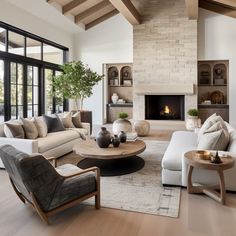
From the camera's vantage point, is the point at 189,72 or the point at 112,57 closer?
the point at 189,72

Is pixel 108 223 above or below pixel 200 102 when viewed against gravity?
below

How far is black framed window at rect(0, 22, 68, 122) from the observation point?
647 cm

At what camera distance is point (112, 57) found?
31.7ft

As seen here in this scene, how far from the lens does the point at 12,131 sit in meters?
4.39

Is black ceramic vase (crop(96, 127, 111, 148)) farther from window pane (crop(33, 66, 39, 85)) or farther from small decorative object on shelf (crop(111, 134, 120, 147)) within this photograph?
window pane (crop(33, 66, 39, 85))

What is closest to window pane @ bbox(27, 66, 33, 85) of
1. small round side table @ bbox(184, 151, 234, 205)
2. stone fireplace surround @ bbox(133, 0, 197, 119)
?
stone fireplace surround @ bbox(133, 0, 197, 119)

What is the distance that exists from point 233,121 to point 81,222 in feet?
24.8

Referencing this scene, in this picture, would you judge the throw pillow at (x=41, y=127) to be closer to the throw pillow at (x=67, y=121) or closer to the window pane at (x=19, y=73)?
the throw pillow at (x=67, y=121)

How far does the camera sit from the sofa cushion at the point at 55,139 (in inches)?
175

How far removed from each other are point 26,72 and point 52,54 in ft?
5.86

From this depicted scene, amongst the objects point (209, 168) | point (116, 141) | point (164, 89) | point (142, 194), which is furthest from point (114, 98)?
point (209, 168)

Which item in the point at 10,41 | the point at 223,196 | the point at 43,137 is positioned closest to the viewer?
the point at 223,196

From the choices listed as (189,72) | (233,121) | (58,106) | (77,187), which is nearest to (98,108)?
(58,106)

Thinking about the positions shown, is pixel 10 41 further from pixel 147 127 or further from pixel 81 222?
pixel 81 222
